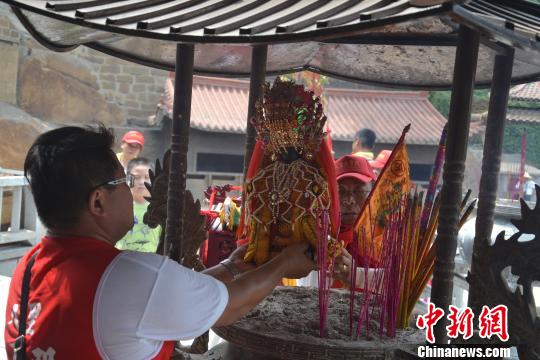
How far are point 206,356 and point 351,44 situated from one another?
5.44ft

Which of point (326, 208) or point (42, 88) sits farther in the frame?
point (42, 88)

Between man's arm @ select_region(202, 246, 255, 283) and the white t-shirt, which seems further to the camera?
man's arm @ select_region(202, 246, 255, 283)

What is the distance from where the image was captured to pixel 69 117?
11656 mm

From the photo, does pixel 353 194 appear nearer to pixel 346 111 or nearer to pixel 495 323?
pixel 495 323

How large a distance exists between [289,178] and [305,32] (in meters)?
0.81

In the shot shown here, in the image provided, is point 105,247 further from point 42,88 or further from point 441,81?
point 42,88

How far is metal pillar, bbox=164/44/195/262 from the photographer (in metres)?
2.35

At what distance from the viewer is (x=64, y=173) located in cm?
123

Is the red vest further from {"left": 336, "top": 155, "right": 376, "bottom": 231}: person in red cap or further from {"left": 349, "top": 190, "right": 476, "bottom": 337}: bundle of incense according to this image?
{"left": 336, "top": 155, "right": 376, "bottom": 231}: person in red cap

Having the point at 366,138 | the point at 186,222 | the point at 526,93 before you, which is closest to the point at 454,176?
the point at 186,222

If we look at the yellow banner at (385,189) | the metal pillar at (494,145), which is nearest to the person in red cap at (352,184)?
the yellow banner at (385,189)

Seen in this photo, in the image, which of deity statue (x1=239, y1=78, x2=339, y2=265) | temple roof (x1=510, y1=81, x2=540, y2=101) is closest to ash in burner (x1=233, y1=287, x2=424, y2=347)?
deity statue (x1=239, y1=78, x2=339, y2=265)

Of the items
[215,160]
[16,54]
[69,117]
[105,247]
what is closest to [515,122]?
[215,160]

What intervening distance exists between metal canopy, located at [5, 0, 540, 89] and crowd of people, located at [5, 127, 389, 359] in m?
0.48
